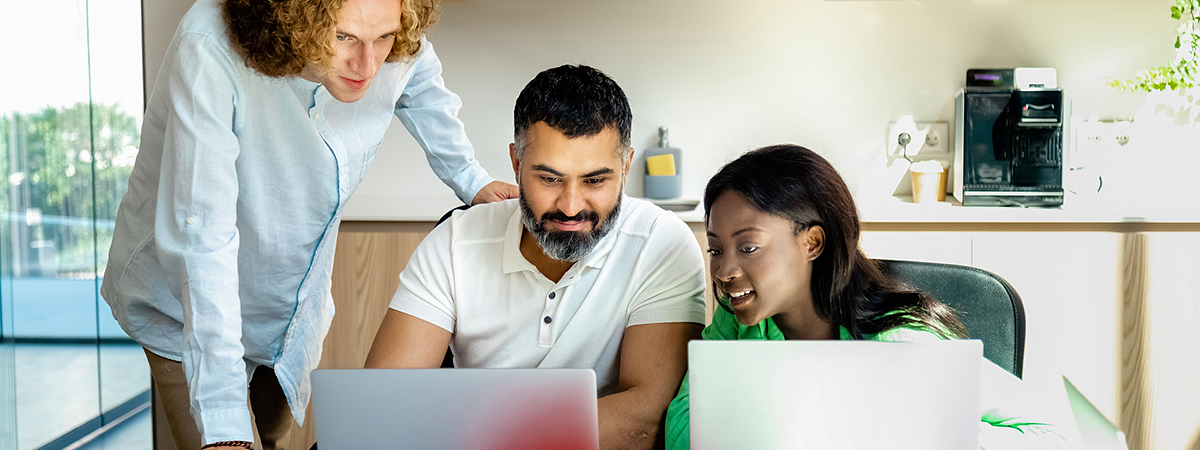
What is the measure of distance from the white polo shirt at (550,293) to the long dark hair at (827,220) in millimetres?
165

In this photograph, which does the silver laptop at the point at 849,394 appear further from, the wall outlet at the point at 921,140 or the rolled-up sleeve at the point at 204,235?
the wall outlet at the point at 921,140

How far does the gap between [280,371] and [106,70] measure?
1519 millimetres

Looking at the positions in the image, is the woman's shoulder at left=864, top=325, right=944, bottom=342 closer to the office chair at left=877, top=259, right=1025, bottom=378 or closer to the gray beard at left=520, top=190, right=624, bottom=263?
the office chair at left=877, top=259, right=1025, bottom=378

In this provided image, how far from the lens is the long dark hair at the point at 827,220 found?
3.65 feet

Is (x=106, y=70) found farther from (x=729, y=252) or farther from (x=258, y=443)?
(x=729, y=252)

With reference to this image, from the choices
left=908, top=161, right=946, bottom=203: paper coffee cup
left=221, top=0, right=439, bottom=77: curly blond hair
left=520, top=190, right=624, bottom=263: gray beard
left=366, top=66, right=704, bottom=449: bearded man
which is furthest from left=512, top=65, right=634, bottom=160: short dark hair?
left=908, top=161, right=946, bottom=203: paper coffee cup

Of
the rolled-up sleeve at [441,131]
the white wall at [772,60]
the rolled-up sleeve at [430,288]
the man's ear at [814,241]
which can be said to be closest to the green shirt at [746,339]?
the man's ear at [814,241]

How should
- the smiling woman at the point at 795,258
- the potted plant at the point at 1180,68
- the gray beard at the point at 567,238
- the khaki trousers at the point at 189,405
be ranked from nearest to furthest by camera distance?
the smiling woman at the point at 795,258
the gray beard at the point at 567,238
the khaki trousers at the point at 189,405
the potted plant at the point at 1180,68

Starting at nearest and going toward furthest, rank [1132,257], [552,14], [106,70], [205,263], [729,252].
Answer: [205,263], [729,252], [1132,257], [106,70], [552,14]

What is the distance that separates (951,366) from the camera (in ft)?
2.19

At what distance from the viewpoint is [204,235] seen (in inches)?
40.7

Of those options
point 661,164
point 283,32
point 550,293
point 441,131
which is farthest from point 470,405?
point 661,164

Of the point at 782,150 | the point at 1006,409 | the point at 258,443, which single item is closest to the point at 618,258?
the point at 782,150

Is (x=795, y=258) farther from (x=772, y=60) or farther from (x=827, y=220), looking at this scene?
(x=772, y=60)
